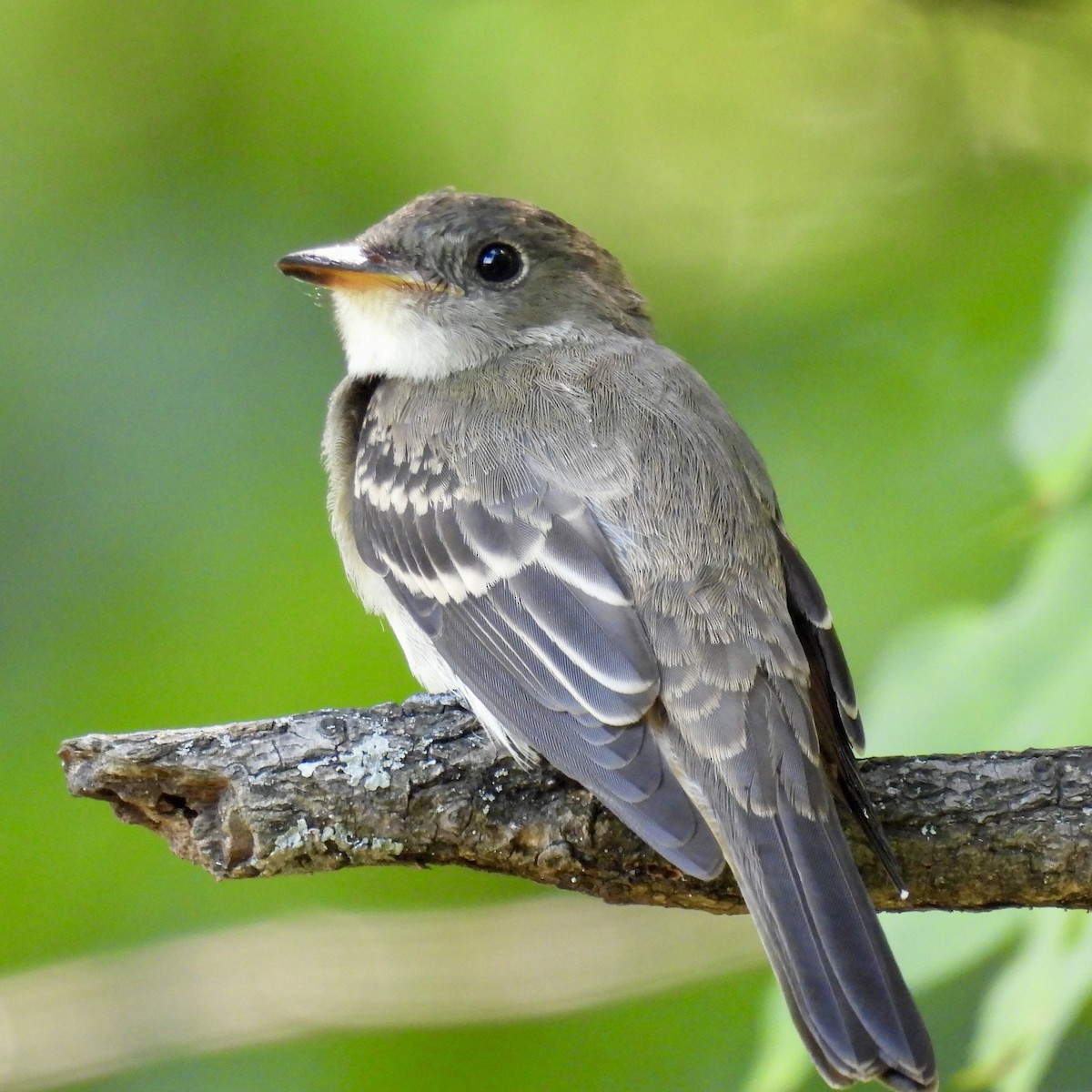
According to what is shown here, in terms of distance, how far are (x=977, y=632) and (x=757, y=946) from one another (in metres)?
1.38

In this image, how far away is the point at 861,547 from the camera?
12.2 feet

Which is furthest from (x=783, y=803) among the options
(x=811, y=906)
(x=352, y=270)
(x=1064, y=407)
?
(x=352, y=270)

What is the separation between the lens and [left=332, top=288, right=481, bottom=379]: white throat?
343 cm

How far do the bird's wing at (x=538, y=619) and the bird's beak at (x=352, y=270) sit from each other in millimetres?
417

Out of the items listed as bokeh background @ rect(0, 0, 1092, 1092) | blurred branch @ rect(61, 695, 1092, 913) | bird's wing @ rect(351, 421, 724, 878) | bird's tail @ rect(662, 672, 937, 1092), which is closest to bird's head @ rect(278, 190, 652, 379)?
bird's wing @ rect(351, 421, 724, 878)

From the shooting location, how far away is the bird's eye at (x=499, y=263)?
141 inches

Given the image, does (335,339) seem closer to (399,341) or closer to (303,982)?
(399,341)

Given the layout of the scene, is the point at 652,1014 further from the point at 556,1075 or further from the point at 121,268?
the point at 121,268

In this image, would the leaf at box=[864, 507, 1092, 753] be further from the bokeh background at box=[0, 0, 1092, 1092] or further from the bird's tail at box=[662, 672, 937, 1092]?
the bokeh background at box=[0, 0, 1092, 1092]

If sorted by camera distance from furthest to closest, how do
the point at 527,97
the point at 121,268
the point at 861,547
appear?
the point at 527,97
the point at 121,268
the point at 861,547

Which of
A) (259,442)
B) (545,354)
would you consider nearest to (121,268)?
(259,442)

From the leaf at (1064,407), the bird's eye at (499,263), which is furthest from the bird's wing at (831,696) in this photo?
the bird's eye at (499,263)

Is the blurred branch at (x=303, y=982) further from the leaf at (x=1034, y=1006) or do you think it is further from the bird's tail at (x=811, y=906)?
the leaf at (x=1034, y=1006)

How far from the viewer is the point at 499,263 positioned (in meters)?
3.60
